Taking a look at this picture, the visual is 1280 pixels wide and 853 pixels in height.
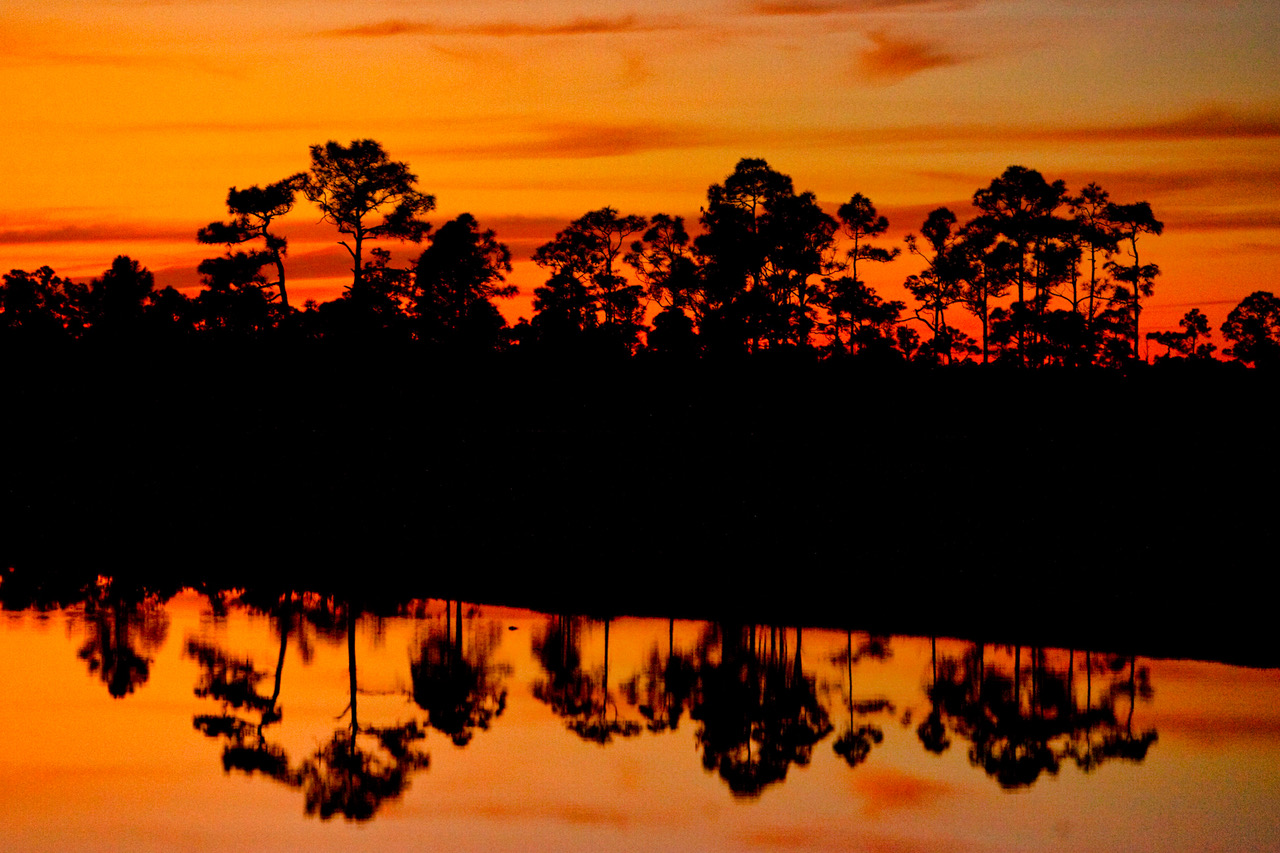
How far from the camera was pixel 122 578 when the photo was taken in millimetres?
21688

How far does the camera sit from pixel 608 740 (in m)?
12.5

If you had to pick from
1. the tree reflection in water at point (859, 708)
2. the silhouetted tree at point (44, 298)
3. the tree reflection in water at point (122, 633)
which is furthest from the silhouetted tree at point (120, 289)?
the tree reflection in water at point (859, 708)

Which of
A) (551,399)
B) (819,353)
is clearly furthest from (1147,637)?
(819,353)

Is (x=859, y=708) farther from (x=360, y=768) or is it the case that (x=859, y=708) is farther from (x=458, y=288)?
(x=458, y=288)

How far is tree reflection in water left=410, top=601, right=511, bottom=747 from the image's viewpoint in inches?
512

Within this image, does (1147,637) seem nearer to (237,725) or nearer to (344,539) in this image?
(237,725)

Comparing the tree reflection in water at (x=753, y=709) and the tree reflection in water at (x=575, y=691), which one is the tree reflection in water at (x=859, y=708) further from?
the tree reflection in water at (x=575, y=691)

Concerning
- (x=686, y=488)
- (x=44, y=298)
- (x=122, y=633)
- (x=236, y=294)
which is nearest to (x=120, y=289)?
(x=44, y=298)

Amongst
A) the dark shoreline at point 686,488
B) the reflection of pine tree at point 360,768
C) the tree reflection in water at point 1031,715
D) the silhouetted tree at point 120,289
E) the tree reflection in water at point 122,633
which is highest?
the silhouetted tree at point 120,289

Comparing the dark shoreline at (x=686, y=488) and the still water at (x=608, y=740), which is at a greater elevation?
the dark shoreline at (x=686, y=488)

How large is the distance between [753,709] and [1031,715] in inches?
102

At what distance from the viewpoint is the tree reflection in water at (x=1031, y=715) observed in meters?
11.9

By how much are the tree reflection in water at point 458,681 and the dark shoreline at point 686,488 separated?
2.76 m

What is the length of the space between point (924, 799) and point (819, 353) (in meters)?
57.1
